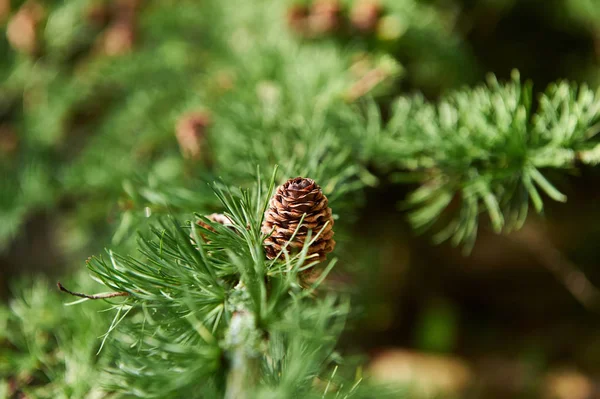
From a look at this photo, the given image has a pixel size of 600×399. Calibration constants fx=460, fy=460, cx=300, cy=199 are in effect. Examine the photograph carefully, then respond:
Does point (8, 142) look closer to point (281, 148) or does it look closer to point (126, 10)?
point (126, 10)

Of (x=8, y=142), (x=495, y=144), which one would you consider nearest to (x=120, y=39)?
(x=8, y=142)

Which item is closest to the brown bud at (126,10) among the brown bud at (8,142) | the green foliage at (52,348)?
the brown bud at (8,142)

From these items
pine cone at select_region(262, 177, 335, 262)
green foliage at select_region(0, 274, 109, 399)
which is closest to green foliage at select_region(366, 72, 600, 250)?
pine cone at select_region(262, 177, 335, 262)

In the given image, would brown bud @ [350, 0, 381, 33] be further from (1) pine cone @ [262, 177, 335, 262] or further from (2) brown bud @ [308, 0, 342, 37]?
(1) pine cone @ [262, 177, 335, 262]

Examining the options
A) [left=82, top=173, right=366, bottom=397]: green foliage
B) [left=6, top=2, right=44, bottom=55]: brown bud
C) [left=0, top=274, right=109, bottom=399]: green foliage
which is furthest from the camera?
[left=6, top=2, right=44, bottom=55]: brown bud

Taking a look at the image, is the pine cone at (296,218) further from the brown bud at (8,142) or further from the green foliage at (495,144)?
the brown bud at (8,142)

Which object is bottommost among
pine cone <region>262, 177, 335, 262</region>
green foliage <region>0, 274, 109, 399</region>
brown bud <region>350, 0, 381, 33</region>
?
green foliage <region>0, 274, 109, 399</region>

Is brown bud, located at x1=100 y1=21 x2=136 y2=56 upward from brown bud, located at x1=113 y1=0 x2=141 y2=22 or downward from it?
downward

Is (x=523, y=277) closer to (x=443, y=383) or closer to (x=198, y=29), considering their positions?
(x=443, y=383)
